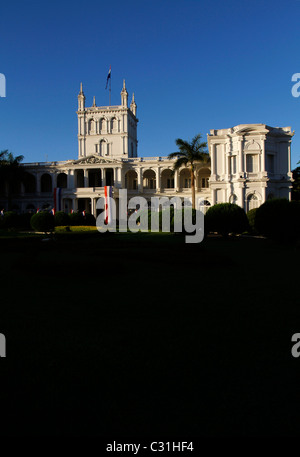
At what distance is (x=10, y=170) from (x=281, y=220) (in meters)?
46.4

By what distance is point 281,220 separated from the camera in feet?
70.1

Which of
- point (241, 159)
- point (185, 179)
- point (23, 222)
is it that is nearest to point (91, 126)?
point (185, 179)

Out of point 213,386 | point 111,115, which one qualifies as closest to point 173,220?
point 213,386

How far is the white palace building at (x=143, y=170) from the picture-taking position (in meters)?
39.3

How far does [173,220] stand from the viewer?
27.7 metres

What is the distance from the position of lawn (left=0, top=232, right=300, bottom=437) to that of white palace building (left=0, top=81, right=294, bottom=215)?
107 feet

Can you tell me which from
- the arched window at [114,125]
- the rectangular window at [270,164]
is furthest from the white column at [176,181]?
the arched window at [114,125]

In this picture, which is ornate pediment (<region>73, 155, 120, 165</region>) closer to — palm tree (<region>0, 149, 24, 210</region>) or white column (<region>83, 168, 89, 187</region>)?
white column (<region>83, 168, 89, 187</region>)

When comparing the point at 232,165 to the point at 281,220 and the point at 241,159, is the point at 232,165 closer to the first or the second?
the point at 241,159

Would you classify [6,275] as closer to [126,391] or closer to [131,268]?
[131,268]

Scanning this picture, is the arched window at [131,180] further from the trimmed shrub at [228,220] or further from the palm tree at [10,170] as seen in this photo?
Result: the trimmed shrub at [228,220]

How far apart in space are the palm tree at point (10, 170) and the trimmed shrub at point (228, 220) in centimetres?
3965

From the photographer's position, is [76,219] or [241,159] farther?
[241,159]
